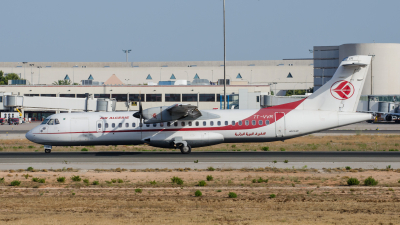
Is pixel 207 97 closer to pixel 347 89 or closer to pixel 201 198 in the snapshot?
pixel 347 89

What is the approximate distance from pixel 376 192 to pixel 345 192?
1367 millimetres

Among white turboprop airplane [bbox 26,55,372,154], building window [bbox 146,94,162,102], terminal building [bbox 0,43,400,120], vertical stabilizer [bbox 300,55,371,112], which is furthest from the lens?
terminal building [bbox 0,43,400,120]

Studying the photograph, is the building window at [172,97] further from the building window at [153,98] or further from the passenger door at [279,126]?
the passenger door at [279,126]

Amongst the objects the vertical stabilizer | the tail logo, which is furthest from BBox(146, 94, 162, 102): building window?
the tail logo

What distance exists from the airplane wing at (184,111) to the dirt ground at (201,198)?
270 inches

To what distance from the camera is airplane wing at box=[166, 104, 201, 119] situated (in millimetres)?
30516

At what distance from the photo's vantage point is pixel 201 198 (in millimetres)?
17672

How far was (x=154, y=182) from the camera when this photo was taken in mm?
20641

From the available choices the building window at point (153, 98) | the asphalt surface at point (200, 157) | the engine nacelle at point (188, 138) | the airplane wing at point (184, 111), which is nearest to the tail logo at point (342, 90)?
the asphalt surface at point (200, 157)

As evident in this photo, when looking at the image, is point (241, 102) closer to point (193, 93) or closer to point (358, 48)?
point (193, 93)

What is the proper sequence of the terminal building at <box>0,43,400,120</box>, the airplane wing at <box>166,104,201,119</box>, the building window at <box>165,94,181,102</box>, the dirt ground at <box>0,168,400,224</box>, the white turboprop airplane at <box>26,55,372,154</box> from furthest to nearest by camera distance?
the terminal building at <box>0,43,400,120</box> < the building window at <box>165,94,181,102</box> < the white turboprop airplane at <box>26,55,372,154</box> < the airplane wing at <box>166,104,201,119</box> < the dirt ground at <box>0,168,400,224</box>

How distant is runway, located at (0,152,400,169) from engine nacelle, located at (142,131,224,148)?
0.94 meters

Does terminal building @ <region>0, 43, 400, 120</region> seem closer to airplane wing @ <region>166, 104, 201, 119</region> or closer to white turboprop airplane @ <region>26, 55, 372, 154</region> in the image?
white turboprop airplane @ <region>26, 55, 372, 154</region>

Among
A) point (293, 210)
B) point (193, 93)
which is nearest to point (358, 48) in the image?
point (193, 93)
